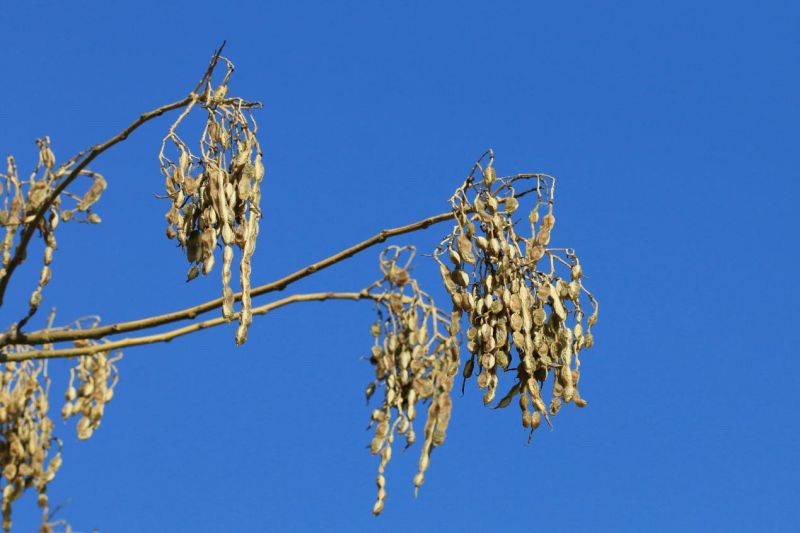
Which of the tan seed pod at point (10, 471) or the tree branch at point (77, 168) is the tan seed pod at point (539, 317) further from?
the tan seed pod at point (10, 471)

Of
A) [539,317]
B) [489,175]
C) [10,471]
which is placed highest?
[489,175]

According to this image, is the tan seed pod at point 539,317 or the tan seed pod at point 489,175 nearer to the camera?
the tan seed pod at point 539,317

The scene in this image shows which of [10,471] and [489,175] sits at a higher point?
[489,175]

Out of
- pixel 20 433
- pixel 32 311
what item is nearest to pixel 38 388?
pixel 20 433

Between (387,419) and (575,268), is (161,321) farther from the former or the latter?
(575,268)

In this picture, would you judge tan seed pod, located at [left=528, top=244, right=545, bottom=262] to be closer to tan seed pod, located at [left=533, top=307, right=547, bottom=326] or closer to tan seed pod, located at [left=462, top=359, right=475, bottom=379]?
tan seed pod, located at [left=533, top=307, right=547, bottom=326]

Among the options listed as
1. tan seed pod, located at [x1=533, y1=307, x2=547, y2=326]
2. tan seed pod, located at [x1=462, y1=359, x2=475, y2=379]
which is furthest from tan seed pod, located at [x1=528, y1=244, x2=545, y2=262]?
tan seed pod, located at [x1=462, y1=359, x2=475, y2=379]

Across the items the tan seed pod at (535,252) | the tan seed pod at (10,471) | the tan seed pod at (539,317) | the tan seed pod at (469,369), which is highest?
the tan seed pod at (535,252)

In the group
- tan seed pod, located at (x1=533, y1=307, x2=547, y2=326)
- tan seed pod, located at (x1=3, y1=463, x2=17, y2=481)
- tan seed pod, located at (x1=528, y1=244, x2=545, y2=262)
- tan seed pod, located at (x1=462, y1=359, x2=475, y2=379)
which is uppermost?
tan seed pod, located at (x1=528, y1=244, x2=545, y2=262)

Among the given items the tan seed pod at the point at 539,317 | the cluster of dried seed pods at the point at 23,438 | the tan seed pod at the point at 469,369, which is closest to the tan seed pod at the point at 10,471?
the cluster of dried seed pods at the point at 23,438

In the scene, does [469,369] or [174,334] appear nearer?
[469,369]

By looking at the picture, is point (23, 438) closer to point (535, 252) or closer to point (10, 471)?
point (10, 471)

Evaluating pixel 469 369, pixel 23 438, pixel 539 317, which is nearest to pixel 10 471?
pixel 23 438

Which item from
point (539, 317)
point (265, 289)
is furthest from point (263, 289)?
point (539, 317)
